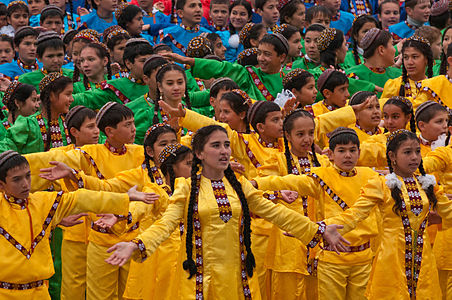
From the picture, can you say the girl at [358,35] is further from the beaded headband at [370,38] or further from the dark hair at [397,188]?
the dark hair at [397,188]

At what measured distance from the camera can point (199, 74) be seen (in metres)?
8.64

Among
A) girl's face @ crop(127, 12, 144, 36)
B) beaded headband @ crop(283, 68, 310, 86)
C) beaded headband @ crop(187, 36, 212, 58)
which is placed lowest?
beaded headband @ crop(283, 68, 310, 86)

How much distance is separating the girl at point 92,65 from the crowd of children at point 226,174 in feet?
0.05

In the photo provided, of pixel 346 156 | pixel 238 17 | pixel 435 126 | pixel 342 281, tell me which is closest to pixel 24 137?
pixel 346 156

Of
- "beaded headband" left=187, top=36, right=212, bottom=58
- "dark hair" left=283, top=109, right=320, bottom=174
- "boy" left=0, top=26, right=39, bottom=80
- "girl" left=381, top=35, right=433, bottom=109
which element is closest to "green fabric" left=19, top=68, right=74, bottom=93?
"boy" left=0, top=26, right=39, bottom=80

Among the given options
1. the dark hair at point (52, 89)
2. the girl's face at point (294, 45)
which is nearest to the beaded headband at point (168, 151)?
the dark hair at point (52, 89)

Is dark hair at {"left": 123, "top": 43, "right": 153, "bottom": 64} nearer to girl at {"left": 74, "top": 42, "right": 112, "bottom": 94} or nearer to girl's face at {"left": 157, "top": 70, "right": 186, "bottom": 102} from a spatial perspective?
girl at {"left": 74, "top": 42, "right": 112, "bottom": 94}

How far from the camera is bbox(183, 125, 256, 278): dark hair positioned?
18.0 feet

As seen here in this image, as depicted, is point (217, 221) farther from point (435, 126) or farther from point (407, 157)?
point (435, 126)

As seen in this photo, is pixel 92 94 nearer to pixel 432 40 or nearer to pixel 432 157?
pixel 432 157

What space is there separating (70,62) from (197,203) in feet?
17.8

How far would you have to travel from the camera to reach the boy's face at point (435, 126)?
7266 millimetres

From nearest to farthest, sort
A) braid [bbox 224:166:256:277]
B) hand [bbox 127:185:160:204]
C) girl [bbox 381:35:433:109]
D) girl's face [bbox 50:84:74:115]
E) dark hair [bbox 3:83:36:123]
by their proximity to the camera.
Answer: braid [bbox 224:166:256:277] < hand [bbox 127:185:160:204] < girl's face [bbox 50:84:74:115] < dark hair [bbox 3:83:36:123] < girl [bbox 381:35:433:109]

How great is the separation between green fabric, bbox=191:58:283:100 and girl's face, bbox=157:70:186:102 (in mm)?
871
